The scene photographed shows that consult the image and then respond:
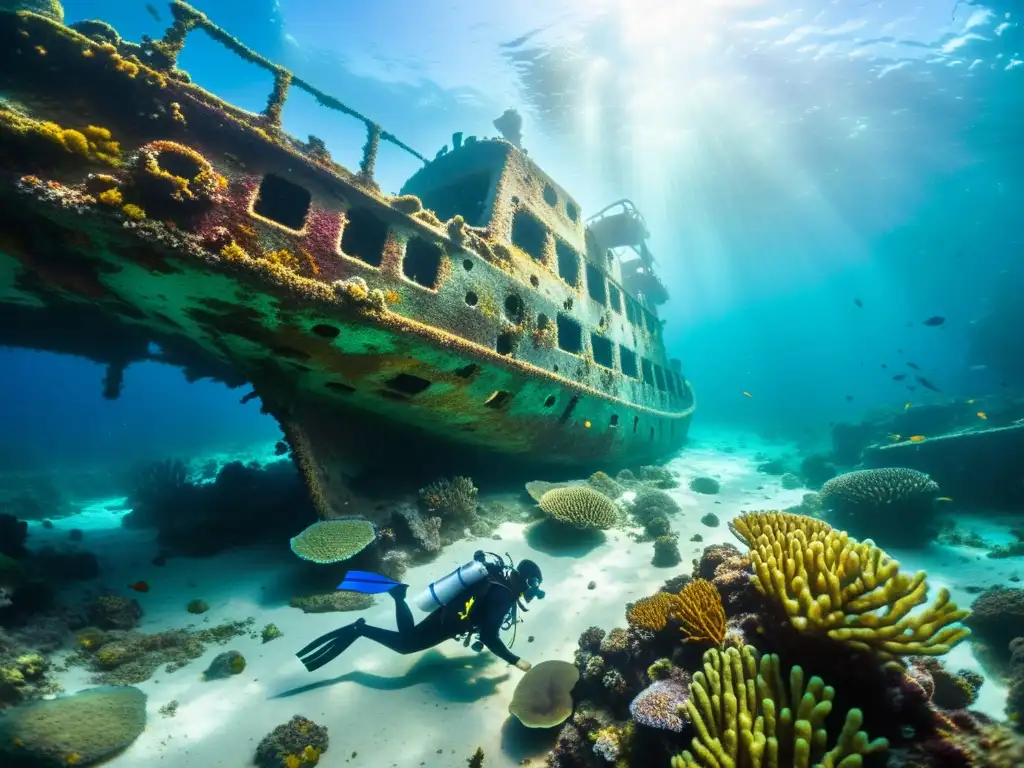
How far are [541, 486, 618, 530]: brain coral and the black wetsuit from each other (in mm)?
3688

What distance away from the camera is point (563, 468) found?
38.1 feet

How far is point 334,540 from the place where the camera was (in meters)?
6.70

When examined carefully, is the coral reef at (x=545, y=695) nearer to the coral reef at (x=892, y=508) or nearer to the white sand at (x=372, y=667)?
the white sand at (x=372, y=667)

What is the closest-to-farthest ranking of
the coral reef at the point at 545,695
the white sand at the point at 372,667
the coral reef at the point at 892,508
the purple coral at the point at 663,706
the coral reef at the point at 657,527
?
the purple coral at the point at 663,706, the white sand at the point at 372,667, the coral reef at the point at 545,695, the coral reef at the point at 657,527, the coral reef at the point at 892,508

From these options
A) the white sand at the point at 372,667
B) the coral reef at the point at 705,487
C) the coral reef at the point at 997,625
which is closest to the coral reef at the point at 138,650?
the white sand at the point at 372,667

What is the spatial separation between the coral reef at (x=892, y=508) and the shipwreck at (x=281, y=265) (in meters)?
5.79

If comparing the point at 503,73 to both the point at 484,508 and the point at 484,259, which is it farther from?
the point at 484,508

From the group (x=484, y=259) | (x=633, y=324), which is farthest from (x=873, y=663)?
(x=633, y=324)

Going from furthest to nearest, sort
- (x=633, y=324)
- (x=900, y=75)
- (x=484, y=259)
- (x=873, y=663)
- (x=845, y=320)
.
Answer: (x=845, y=320) → (x=900, y=75) → (x=633, y=324) → (x=484, y=259) → (x=873, y=663)

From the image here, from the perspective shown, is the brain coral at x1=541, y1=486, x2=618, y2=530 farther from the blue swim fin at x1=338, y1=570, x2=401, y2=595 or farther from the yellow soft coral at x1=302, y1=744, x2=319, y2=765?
the yellow soft coral at x1=302, y1=744, x2=319, y2=765

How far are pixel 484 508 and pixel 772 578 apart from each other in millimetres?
6706

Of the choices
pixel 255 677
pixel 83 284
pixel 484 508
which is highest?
pixel 83 284

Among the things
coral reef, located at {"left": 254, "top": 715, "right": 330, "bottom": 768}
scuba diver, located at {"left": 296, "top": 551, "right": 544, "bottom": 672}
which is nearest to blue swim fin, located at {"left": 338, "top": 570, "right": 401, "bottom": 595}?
scuba diver, located at {"left": 296, "top": 551, "right": 544, "bottom": 672}

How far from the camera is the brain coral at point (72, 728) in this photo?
347 centimetres
